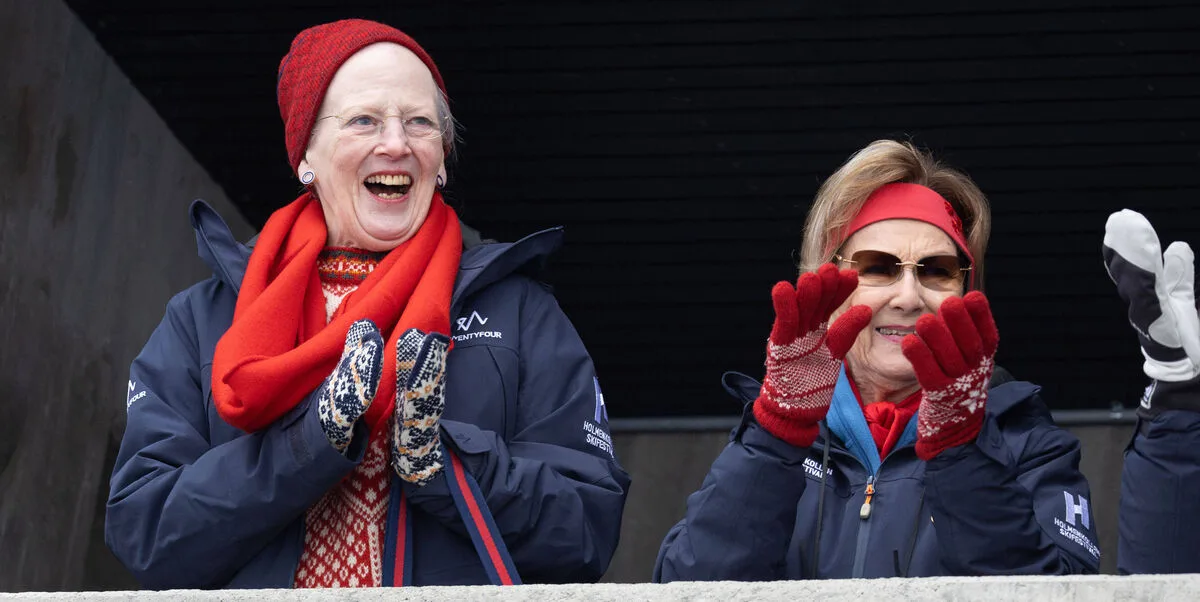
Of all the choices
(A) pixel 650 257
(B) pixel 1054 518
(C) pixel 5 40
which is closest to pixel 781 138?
(A) pixel 650 257

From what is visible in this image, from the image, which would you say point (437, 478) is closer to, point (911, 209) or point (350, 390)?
point (350, 390)

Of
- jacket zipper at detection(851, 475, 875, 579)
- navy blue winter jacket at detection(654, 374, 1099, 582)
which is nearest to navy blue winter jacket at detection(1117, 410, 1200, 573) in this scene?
navy blue winter jacket at detection(654, 374, 1099, 582)

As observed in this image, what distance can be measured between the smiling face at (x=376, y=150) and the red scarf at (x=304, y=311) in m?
0.05

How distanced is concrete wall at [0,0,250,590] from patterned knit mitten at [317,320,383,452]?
2.73m

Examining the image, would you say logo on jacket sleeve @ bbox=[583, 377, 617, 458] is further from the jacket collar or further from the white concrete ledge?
the white concrete ledge

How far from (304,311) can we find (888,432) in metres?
1.07

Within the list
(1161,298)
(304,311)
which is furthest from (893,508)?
(304,311)

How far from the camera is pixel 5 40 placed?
16.9 feet

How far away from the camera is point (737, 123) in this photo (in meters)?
5.71

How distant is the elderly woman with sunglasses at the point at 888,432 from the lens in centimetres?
262

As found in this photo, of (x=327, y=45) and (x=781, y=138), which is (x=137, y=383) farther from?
(x=781, y=138)

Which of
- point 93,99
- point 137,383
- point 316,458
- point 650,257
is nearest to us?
point 316,458

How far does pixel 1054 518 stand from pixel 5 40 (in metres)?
3.58

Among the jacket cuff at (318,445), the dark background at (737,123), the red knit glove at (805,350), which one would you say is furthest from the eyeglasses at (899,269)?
the dark background at (737,123)
